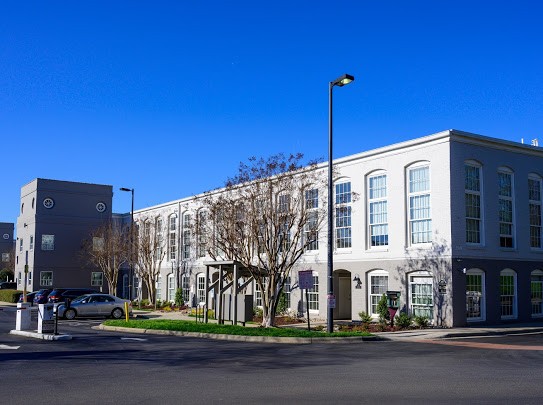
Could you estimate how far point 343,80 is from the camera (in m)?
21.7

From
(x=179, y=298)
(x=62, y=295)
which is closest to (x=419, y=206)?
(x=179, y=298)

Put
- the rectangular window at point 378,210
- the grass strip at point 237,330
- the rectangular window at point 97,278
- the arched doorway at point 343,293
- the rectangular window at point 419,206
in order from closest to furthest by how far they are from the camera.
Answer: the grass strip at point 237,330 < the rectangular window at point 419,206 < the rectangular window at point 378,210 < the arched doorway at point 343,293 < the rectangular window at point 97,278

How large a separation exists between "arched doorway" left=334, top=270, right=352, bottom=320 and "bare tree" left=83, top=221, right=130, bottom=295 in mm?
19835

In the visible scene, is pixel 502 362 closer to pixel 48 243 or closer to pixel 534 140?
pixel 534 140

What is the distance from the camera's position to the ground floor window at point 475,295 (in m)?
27.2

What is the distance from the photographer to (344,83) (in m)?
21.9

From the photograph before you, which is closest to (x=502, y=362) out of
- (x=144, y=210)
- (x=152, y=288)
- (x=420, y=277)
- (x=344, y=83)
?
(x=344, y=83)

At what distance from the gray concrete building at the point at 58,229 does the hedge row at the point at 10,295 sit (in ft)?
5.75

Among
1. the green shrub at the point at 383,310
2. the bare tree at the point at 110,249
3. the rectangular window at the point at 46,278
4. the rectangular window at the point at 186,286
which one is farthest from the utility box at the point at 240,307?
the rectangular window at the point at 46,278

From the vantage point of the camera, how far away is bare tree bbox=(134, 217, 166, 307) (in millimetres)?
46375

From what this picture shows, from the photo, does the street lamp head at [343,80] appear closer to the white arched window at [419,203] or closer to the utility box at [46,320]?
the white arched window at [419,203]

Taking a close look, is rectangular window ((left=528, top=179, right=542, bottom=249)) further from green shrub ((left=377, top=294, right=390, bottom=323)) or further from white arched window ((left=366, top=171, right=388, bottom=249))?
green shrub ((left=377, top=294, right=390, bottom=323))

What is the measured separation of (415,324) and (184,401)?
61.1 feet

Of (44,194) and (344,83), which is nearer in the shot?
(344,83)
